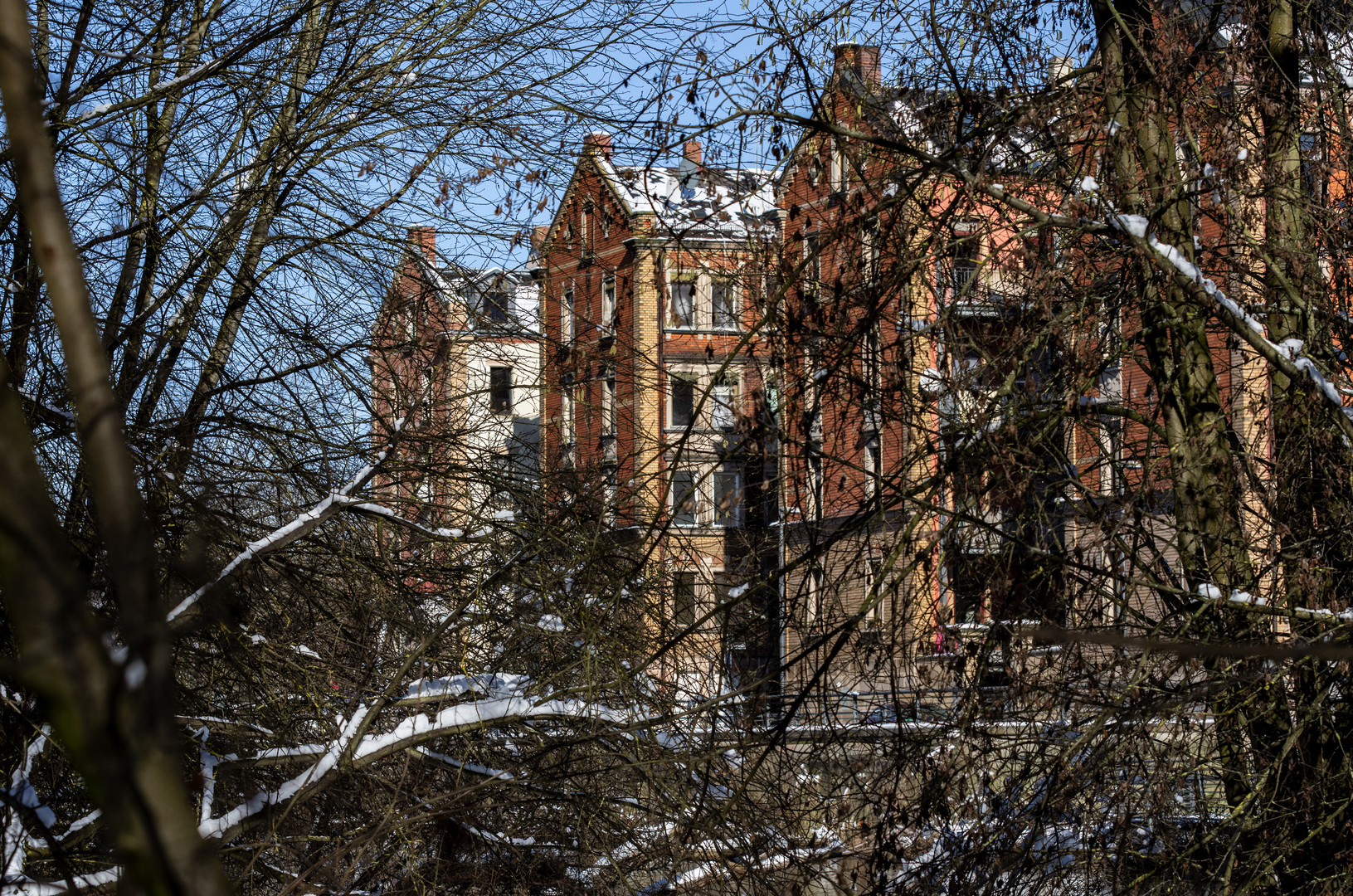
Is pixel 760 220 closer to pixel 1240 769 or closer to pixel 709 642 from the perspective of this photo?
pixel 709 642

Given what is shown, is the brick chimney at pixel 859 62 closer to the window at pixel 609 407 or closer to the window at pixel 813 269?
the window at pixel 813 269

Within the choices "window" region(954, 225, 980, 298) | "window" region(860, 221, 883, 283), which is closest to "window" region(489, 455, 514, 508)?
"window" region(860, 221, 883, 283)

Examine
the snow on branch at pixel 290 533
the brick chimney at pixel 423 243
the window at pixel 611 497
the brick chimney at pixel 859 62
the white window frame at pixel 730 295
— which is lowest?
Answer: the snow on branch at pixel 290 533

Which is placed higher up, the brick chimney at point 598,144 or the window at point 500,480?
the brick chimney at point 598,144

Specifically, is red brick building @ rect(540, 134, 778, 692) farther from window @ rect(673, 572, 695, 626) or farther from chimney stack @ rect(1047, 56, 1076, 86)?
chimney stack @ rect(1047, 56, 1076, 86)

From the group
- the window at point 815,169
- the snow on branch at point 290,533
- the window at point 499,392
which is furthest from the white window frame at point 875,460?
the snow on branch at point 290,533

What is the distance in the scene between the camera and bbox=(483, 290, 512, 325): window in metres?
7.42

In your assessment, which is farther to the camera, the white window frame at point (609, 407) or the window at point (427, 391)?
the white window frame at point (609, 407)

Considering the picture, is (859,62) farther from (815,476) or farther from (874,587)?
(874,587)

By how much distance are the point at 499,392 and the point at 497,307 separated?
519 millimetres

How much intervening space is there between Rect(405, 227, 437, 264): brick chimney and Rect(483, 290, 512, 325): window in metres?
0.40

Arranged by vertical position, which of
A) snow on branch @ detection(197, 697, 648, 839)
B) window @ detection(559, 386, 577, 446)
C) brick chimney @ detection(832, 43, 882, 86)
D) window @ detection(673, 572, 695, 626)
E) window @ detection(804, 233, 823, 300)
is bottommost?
snow on branch @ detection(197, 697, 648, 839)

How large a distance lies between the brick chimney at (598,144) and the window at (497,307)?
1.01m

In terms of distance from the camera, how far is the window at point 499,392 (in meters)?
7.51
